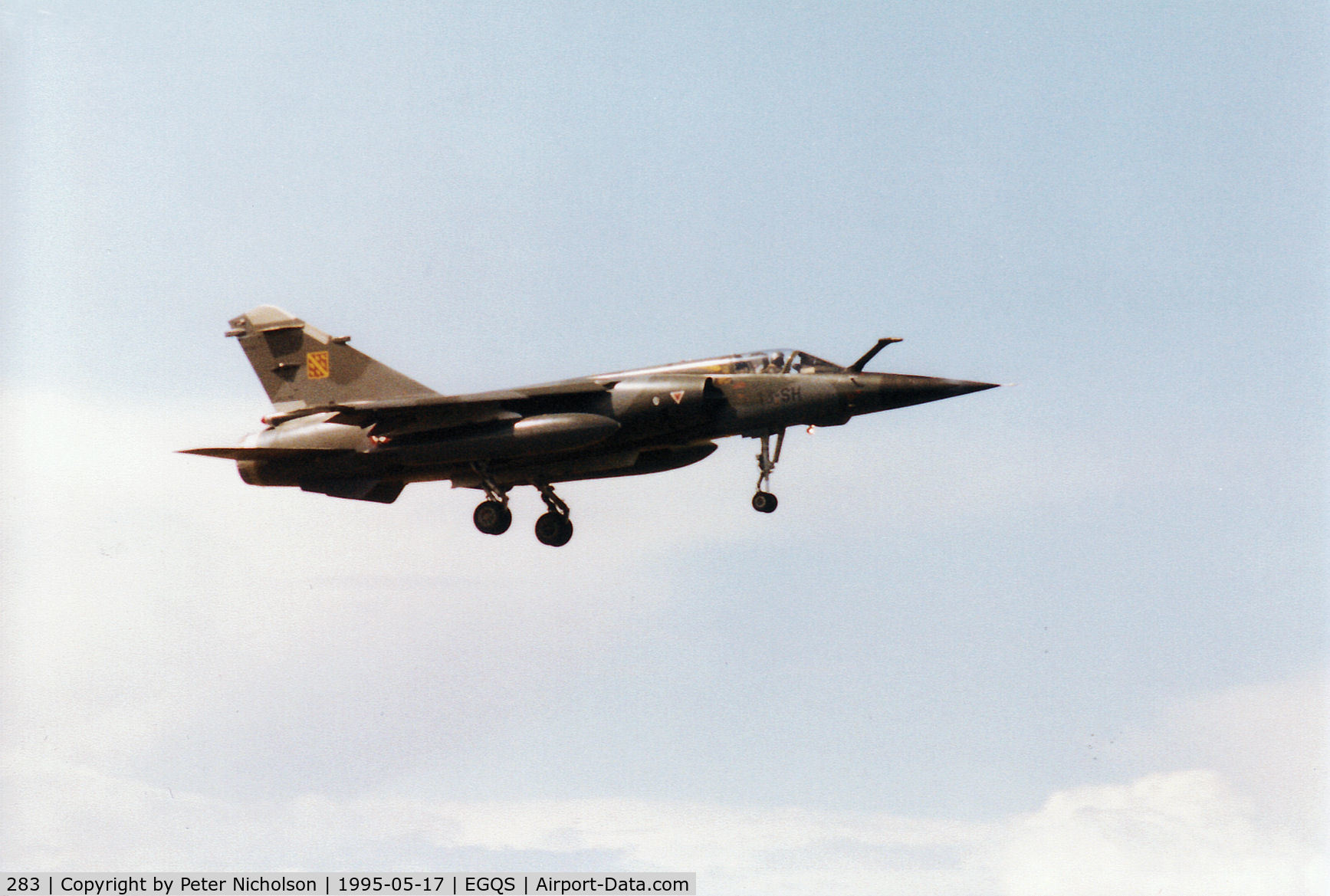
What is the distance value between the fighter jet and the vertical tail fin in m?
0.09

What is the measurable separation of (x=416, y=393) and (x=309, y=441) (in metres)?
2.16

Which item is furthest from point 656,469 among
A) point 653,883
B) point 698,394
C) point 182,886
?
point 182,886

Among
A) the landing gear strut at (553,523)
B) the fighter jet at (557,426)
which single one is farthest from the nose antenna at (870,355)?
the landing gear strut at (553,523)

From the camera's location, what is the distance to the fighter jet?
73.7ft

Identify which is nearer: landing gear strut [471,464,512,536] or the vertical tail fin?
landing gear strut [471,464,512,536]

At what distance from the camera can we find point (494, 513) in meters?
24.5

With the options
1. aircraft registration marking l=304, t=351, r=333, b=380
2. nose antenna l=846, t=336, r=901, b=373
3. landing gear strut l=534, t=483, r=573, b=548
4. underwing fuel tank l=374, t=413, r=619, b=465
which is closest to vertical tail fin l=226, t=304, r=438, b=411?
aircraft registration marking l=304, t=351, r=333, b=380

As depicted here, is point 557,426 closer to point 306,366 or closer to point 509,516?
point 509,516

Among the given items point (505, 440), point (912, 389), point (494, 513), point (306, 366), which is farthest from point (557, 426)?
point (306, 366)

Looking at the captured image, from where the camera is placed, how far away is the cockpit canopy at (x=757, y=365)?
22750mm

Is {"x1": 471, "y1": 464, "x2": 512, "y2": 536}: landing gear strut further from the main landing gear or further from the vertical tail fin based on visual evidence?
the vertical tail fin

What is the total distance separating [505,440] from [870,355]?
6.13m

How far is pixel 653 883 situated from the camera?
1741cm

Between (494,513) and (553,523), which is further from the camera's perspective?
(553,523)
